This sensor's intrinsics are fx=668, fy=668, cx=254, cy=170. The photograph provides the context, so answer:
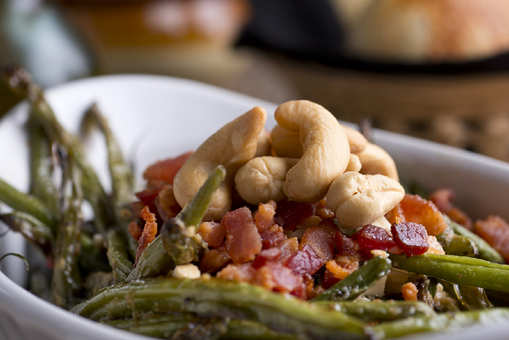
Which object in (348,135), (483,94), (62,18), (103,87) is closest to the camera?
(348,135)

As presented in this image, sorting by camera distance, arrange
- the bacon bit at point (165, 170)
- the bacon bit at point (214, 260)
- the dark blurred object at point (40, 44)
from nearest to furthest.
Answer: the bacon bit at point (214, 260)
the bacon bit at point (165, 170)
the dark blurred object at point (40, 44)

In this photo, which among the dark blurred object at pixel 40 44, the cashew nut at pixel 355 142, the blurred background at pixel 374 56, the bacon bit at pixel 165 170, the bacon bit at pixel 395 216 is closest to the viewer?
the bacon bit at pixel 395 216

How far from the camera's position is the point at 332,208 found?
168 cm

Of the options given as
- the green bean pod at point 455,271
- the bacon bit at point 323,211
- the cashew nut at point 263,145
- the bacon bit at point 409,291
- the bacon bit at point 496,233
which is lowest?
the bacon bit at point 496,233

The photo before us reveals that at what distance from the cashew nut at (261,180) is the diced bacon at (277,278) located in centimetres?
22

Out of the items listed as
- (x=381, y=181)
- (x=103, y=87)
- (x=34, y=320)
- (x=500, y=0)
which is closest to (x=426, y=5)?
(x=500, y=0)

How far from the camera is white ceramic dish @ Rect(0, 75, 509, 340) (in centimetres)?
217

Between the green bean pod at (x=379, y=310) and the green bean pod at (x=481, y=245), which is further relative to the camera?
the green bean pod at (x=481, y=245)

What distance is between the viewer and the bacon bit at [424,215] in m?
1.87

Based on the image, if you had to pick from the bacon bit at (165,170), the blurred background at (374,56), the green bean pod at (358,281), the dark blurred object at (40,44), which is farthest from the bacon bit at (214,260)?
the dark blurred object at (40,44)

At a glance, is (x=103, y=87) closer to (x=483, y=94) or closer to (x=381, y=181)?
(x=381, y=181)

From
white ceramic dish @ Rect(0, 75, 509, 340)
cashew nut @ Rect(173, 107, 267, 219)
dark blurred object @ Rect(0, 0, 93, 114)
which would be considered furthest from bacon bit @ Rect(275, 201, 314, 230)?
dark blurred object @ Rect(0, 0, 93, 114)

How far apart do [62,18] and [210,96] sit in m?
1.44

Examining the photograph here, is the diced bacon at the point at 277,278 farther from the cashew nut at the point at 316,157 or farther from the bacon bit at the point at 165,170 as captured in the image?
the bacon bit at the point at 165,170
